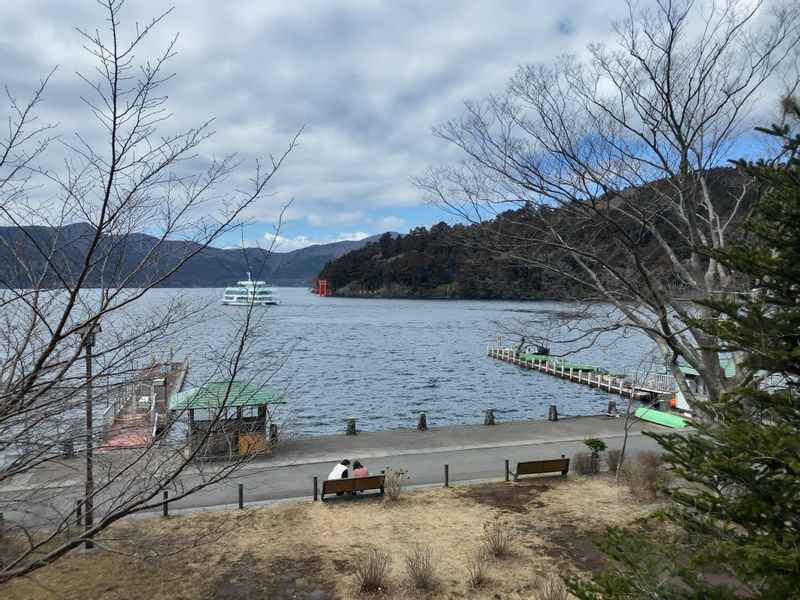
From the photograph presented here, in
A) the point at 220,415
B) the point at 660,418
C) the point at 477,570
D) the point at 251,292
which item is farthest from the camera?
the point at 660,418

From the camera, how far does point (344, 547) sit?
31.2 feet

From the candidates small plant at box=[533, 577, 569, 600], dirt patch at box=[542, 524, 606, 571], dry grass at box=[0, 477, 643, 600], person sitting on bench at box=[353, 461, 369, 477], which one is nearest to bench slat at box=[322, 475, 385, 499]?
dry grass at box=[0, 477, 643, 600]

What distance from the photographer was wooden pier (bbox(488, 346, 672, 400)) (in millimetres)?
33844

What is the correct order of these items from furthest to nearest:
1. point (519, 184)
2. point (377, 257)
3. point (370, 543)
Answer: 1. point (377, 257)
2. point (519, 184)
3. point (370, 543)

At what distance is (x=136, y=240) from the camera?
186 inches

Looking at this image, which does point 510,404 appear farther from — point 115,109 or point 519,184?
point 115,109

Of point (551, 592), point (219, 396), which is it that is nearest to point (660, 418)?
point (551, 592)

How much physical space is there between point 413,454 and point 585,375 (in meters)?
29.9

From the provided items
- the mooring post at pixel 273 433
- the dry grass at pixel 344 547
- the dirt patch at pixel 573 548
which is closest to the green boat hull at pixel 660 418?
the dry grass at pixel 344 547

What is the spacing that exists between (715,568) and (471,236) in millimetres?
7343

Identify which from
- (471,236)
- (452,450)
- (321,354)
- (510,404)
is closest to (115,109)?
(471,236)

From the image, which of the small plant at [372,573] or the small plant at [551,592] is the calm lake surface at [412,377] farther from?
the small plant at [551,592]

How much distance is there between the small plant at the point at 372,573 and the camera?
7.93 m

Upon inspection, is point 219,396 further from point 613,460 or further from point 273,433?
point 613,460
